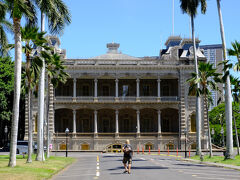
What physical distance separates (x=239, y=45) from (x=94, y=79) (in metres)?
29.6

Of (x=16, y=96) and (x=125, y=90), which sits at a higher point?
(x=125, y=90)

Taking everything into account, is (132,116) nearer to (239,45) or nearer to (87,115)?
(87,115)

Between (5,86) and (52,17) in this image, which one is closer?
(52,17)

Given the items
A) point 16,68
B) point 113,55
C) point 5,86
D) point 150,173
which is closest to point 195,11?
point 16,68

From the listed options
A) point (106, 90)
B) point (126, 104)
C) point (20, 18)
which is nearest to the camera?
point (20, 18)

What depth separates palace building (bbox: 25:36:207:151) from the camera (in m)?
55.8

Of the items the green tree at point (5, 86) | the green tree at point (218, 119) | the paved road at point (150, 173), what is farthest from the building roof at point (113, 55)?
the paved road at point (150, 173)

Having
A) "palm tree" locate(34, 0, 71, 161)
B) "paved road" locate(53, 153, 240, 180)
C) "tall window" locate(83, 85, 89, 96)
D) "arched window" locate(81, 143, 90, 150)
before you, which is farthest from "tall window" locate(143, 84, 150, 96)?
"paved road" locate(53, 153, 240, 180)

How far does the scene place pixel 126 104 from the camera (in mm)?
56812

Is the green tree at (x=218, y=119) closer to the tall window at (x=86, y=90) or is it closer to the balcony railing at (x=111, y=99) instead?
the balcony railing at (x=111, y=99)

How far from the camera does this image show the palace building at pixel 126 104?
55.8 metres

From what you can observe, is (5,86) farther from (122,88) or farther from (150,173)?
(150,173)

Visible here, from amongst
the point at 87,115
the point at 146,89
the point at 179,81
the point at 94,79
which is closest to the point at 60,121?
the point at 87,115

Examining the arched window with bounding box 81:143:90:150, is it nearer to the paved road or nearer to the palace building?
the palace building
